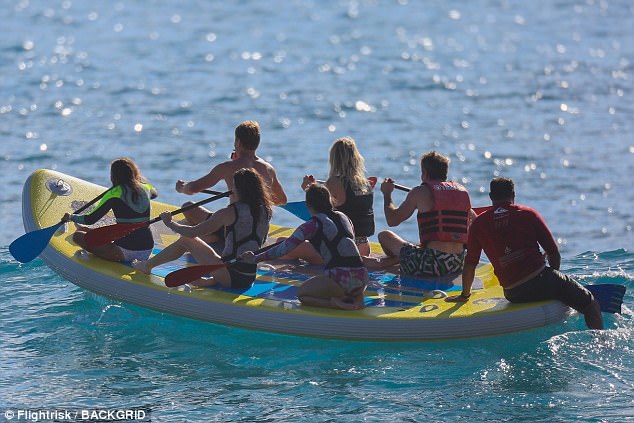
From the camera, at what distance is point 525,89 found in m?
19.9

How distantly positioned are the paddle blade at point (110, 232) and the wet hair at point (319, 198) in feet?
5.47

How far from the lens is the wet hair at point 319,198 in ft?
28.4

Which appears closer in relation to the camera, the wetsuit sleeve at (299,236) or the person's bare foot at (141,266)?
the wetsuit sleeve at (299,236)

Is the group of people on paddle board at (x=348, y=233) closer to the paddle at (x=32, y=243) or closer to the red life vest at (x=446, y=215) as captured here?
the red life vest at (x=446, y=215)

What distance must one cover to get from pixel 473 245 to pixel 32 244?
378 cm

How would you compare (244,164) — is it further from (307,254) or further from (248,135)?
(307,254)

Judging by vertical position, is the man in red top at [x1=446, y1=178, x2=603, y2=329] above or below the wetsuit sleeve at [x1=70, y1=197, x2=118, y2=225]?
below

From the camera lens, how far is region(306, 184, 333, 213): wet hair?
341 inches

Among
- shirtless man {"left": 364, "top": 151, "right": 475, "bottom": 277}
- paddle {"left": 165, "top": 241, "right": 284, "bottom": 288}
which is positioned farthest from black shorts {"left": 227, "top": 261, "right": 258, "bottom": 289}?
shirtless man {"left": 364, "top": 151, "right": 475, "bottom": 277}

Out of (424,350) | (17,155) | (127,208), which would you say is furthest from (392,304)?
(17,155)

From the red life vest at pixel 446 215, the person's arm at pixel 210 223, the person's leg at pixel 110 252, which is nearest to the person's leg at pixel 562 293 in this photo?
the red life vest at pixel 446 215

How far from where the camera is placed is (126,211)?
9617 millimetres

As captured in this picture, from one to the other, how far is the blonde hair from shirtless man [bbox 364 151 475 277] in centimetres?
24

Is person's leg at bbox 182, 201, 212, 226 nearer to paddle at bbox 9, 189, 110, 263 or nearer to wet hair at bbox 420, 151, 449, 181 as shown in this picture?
paddle at bbox 9, 189, 110, 263
